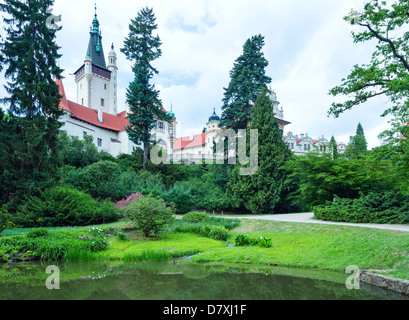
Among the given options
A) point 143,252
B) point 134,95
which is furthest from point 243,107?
point 143,252

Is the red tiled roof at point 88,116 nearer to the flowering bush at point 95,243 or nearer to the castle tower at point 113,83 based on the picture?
the castle tower at point 113,83

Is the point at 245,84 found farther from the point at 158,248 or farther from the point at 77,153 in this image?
the point at 158,248

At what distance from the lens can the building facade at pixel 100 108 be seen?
34.0 m

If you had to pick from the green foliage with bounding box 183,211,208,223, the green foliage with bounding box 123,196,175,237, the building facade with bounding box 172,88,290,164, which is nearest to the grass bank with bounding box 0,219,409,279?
the green foliage with bounding box 123,196,175,237

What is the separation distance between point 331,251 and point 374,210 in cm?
490

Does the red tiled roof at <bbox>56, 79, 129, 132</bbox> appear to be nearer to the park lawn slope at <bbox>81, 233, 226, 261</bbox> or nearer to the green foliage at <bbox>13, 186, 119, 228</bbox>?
the green foliage at <bbox>13, 186, 119, 228</bbox>

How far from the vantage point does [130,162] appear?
25938 mm

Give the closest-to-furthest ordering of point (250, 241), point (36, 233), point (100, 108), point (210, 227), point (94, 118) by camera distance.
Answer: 1. point (36, 233)
2. point (250, 241)
3. point (210, 227)
4. point (94, 118)
5. point (100, 108)

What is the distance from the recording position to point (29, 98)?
569 inches

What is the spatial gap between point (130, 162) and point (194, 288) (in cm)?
2155

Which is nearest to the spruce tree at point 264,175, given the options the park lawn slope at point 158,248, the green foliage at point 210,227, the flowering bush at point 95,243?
the green foliage at point 210,227

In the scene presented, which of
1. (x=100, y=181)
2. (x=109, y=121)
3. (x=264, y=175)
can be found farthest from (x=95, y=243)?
(x=109, y=121)

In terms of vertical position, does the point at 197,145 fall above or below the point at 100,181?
above

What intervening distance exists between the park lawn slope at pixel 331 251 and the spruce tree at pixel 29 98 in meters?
10.5
